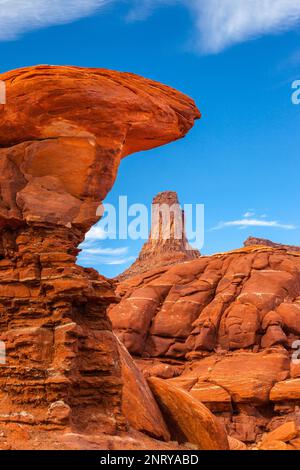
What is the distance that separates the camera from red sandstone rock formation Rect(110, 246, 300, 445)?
38.7 meters

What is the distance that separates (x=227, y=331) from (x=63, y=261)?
29.7 metres

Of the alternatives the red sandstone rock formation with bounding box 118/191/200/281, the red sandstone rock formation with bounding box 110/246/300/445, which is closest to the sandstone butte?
the red sandstone rock formation with bounding box 110/246/300/445

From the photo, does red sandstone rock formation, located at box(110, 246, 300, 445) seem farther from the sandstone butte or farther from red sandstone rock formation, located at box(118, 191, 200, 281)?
red sandstone rock formation, located at box(118, 191, 200, 281)

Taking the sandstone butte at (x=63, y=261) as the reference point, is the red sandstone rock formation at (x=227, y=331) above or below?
below

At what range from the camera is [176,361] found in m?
46.3

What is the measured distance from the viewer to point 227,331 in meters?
45.2

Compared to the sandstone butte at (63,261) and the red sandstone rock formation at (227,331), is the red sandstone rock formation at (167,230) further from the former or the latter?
the sandstone butte at (63,261)

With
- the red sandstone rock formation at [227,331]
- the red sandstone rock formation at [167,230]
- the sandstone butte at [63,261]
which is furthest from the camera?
the red sandstone rock formation at [167,230]

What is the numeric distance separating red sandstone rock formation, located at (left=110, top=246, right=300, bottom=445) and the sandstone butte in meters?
20.2

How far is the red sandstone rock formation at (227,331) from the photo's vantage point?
127 ft

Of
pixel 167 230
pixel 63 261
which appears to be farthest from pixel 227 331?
pixel 167 230

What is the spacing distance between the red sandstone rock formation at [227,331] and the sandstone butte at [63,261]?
20.2 m

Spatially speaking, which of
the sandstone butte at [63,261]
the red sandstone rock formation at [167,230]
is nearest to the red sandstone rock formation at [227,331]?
the sandstone butte at [63,261]
